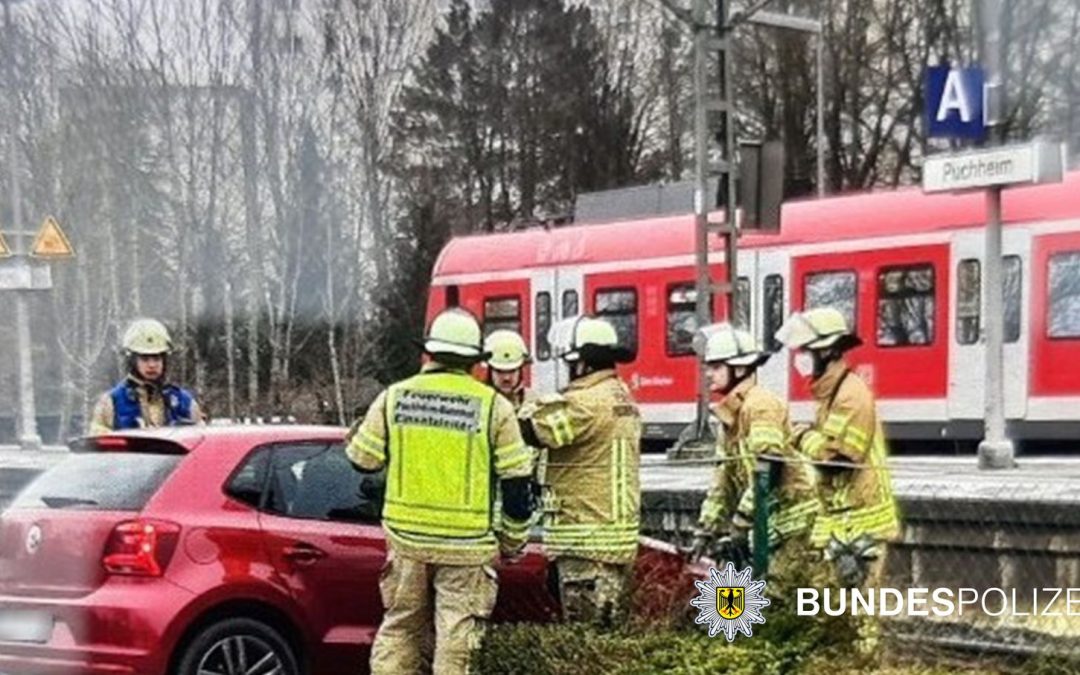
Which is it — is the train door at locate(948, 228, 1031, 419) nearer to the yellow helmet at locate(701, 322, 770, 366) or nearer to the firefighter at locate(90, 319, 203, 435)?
the firefighter at locate(90, 319, 203, 435)

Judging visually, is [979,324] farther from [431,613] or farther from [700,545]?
[431,613]

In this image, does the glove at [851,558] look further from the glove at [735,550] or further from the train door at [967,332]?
the train door at [967,332]

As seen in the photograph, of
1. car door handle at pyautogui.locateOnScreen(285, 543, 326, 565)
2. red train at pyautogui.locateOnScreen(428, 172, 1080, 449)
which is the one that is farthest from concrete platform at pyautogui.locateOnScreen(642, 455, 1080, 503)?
car door handle at pyautogui.locateOnScreen(285, 543, 326, 565)

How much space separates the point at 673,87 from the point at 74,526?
34289 millimetres

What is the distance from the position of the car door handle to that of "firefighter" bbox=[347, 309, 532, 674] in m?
0.93

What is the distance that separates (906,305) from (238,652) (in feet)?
42.7

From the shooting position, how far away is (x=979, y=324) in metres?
18.1

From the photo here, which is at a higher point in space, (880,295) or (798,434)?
(880,295)

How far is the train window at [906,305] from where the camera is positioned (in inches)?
729

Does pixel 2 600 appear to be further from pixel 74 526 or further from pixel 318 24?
pixel 318 24

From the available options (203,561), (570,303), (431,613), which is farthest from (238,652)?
(570,303)

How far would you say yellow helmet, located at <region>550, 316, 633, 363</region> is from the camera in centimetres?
662

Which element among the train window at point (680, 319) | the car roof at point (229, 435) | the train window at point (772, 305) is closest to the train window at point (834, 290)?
the train window at point (772, 305)

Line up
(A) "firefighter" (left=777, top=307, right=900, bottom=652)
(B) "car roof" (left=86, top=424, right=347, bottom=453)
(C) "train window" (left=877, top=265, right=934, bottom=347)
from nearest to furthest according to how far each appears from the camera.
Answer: (A) "firefighter" (left=777, top=307, right=900, bottom=652) → (B) "car roof" (left=86, top=424, right=347, bottom=453) → (C) "train window" (left=877, top=265, right=934, bottom=347)
